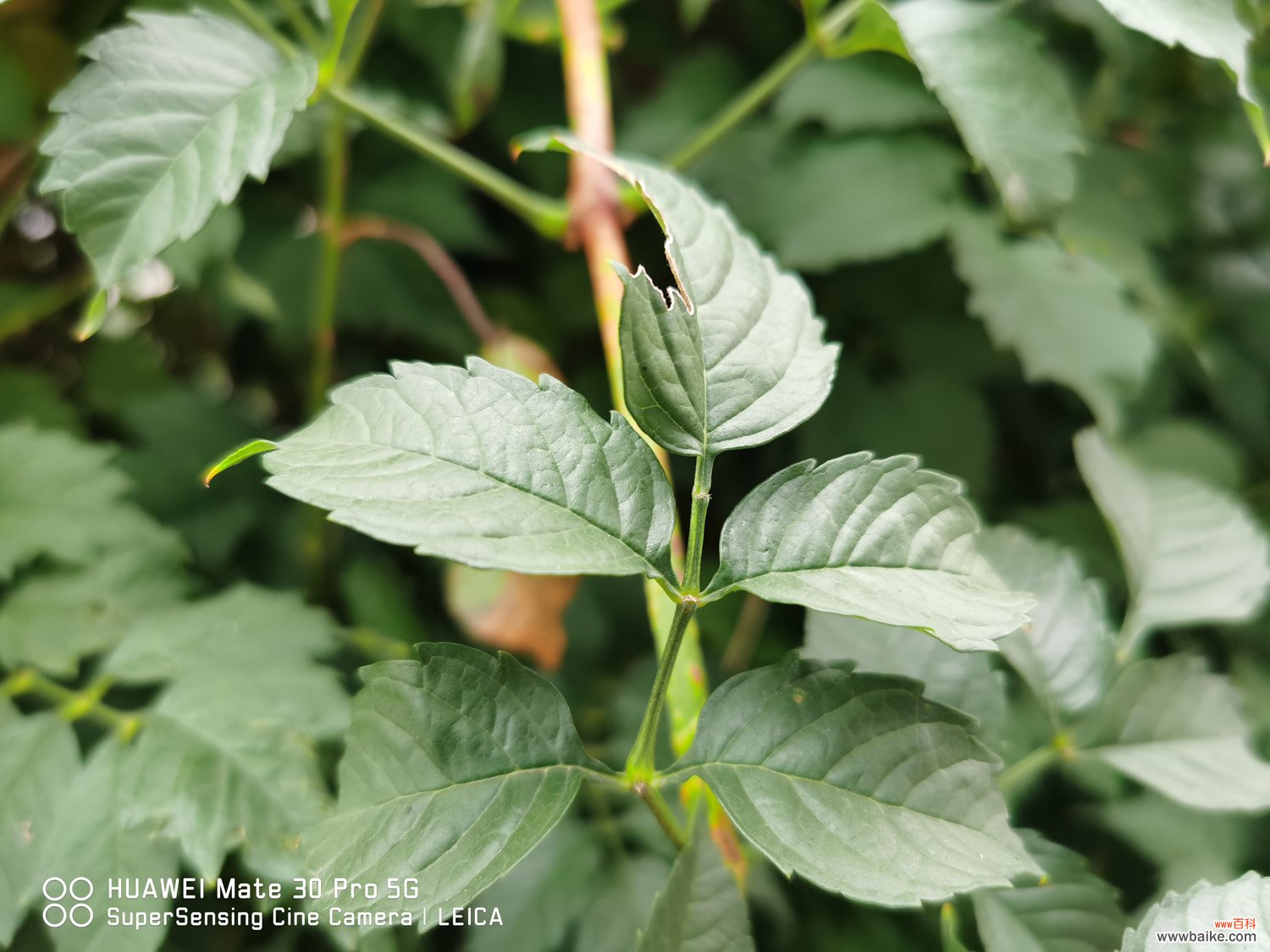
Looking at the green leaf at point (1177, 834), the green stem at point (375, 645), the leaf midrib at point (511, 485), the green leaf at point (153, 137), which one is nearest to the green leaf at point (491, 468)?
the leaf midrib at point (511, 485)

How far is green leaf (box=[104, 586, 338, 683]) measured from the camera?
699mm

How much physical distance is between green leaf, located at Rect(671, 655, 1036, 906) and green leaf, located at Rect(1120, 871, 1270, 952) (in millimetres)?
80

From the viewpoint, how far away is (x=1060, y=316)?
842 millimetres

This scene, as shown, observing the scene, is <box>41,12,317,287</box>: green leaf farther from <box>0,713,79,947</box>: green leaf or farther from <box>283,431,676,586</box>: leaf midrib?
<box>0,713,79,947</box>: green leaf

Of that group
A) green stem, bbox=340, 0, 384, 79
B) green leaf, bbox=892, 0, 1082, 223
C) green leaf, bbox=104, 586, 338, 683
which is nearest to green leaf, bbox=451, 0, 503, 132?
green stem, bbox=340, 0, 384, 79

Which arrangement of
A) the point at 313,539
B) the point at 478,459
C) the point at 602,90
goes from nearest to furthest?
the point at 478,459 → the point at 602,90 → the point at 313,539

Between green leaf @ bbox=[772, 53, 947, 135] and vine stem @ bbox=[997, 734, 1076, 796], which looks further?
green leaf @ bbox=[772, 53, 947, 135]

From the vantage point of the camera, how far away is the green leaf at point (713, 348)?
45 centimetres

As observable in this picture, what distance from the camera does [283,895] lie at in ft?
2.00

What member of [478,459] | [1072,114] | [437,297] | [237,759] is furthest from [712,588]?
[437,297]

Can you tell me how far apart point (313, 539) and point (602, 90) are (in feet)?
1.82

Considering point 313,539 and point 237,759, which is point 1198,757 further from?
point 313,539

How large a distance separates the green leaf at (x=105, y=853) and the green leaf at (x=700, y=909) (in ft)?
1.13

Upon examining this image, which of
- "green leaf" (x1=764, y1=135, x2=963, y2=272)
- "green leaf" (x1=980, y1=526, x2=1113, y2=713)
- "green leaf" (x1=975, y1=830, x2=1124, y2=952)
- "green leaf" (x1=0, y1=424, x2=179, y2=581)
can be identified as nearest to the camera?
"green leaf" (x1=975, y1=830, x2=1124, y2=952)
